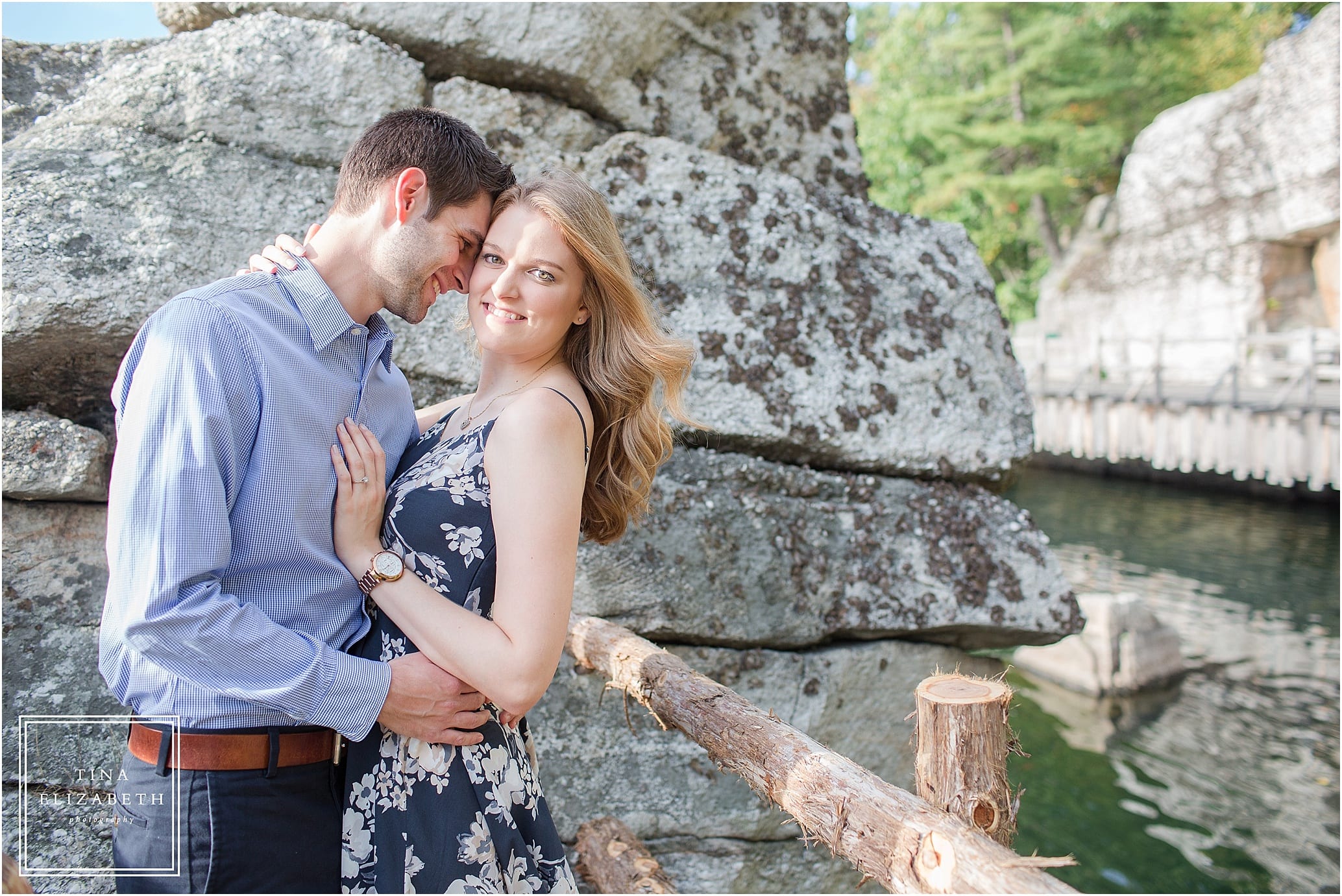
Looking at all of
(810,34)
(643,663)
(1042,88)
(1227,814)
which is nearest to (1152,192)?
(1042,88)

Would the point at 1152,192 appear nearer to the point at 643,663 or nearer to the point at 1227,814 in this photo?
the point at 1227,814

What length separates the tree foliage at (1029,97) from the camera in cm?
2062

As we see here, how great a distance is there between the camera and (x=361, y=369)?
1936mm

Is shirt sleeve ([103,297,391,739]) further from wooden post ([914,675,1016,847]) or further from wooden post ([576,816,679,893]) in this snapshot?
wooden post ([576,816,679,893])

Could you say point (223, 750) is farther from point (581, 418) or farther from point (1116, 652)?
point (1116, 652)

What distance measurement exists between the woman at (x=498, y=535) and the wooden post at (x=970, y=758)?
72 cm

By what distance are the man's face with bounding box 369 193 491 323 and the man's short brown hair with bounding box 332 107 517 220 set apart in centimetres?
3

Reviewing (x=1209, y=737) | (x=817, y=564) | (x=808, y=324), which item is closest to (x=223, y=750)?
(x=817, y=564)

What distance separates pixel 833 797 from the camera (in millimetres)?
1720

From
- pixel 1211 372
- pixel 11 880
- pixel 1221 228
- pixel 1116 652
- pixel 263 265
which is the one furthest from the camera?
pixel 1221 228

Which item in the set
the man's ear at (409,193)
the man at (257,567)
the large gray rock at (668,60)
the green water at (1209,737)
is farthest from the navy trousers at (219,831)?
the green water at (1209,737)

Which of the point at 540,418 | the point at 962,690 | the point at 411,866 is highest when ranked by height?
the point at 540,418

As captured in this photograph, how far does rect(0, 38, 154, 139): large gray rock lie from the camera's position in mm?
2934

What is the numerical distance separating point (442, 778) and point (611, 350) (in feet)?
3.18
